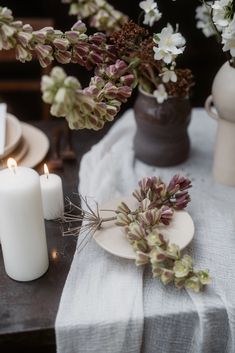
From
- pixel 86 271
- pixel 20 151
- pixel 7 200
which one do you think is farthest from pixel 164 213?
pixel 20 151

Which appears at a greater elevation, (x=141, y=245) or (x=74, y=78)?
(x=74, y=78)

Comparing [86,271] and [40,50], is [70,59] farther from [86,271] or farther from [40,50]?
[86,271]

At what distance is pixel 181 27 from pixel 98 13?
0.97 m

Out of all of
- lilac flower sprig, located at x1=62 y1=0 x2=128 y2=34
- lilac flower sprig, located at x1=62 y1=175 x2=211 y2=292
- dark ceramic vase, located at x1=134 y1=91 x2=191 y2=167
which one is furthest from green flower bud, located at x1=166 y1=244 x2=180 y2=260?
lilac flower sprig, located at x1=62 y1=0 x2=128 y2=34

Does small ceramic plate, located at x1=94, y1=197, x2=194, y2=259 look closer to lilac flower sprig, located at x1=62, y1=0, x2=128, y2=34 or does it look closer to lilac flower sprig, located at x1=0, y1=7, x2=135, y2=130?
lilac flower sprig, located at x1=0, y1=7, x2=135, y2=130

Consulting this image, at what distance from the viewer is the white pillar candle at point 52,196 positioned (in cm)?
83

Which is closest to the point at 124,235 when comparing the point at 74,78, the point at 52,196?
the point at 52,196

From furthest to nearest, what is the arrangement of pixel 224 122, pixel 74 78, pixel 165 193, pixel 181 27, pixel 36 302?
pixel 181 27 < pixel 224 122 < pixel 165 193 < pixel 36 302 < pixel 74 78

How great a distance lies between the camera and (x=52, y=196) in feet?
2.74

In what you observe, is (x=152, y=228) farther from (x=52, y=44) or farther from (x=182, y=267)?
(x=52, y=44)

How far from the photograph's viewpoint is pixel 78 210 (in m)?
0.88

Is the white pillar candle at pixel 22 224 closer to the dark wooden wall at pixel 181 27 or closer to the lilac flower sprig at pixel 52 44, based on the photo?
the lilac flower sprig at pixel 52 44

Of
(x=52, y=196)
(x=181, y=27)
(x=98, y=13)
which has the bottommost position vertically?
(x=181, y=27)

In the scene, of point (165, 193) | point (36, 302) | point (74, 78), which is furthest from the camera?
point (165, 193)
